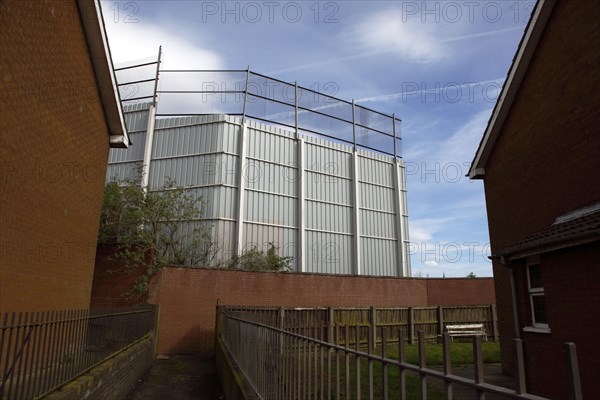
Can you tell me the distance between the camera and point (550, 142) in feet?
32.6

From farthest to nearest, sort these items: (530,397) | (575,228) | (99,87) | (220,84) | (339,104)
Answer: (339,104), (220,84), (99,87), (575,228), (530,397)

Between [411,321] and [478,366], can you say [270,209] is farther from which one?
[478,366]

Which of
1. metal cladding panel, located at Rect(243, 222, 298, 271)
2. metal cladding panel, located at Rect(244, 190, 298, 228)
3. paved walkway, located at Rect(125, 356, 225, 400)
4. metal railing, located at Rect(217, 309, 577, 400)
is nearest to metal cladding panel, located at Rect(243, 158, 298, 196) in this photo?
metal cladding panel, located at Rect(244, 190, 298, 228)

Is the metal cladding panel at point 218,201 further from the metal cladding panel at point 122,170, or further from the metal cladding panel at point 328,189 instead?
the metal cladding panel at point 328,189

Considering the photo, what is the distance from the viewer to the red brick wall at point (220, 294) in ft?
53.9

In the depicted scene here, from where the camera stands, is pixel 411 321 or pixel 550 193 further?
pixel 411 321

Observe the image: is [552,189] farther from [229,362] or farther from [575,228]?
[229,362]

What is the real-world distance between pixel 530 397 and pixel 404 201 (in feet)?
105

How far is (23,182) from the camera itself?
28.5ft

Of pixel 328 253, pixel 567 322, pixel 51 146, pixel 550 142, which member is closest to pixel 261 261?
pixel 328 253

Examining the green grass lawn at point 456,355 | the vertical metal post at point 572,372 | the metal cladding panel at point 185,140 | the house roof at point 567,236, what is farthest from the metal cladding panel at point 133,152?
the vertical metal post at point 572,372

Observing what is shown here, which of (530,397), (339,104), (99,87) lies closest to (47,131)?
(99,87)

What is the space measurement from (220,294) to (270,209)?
1035cm

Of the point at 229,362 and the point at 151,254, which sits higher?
the point at 151,254
